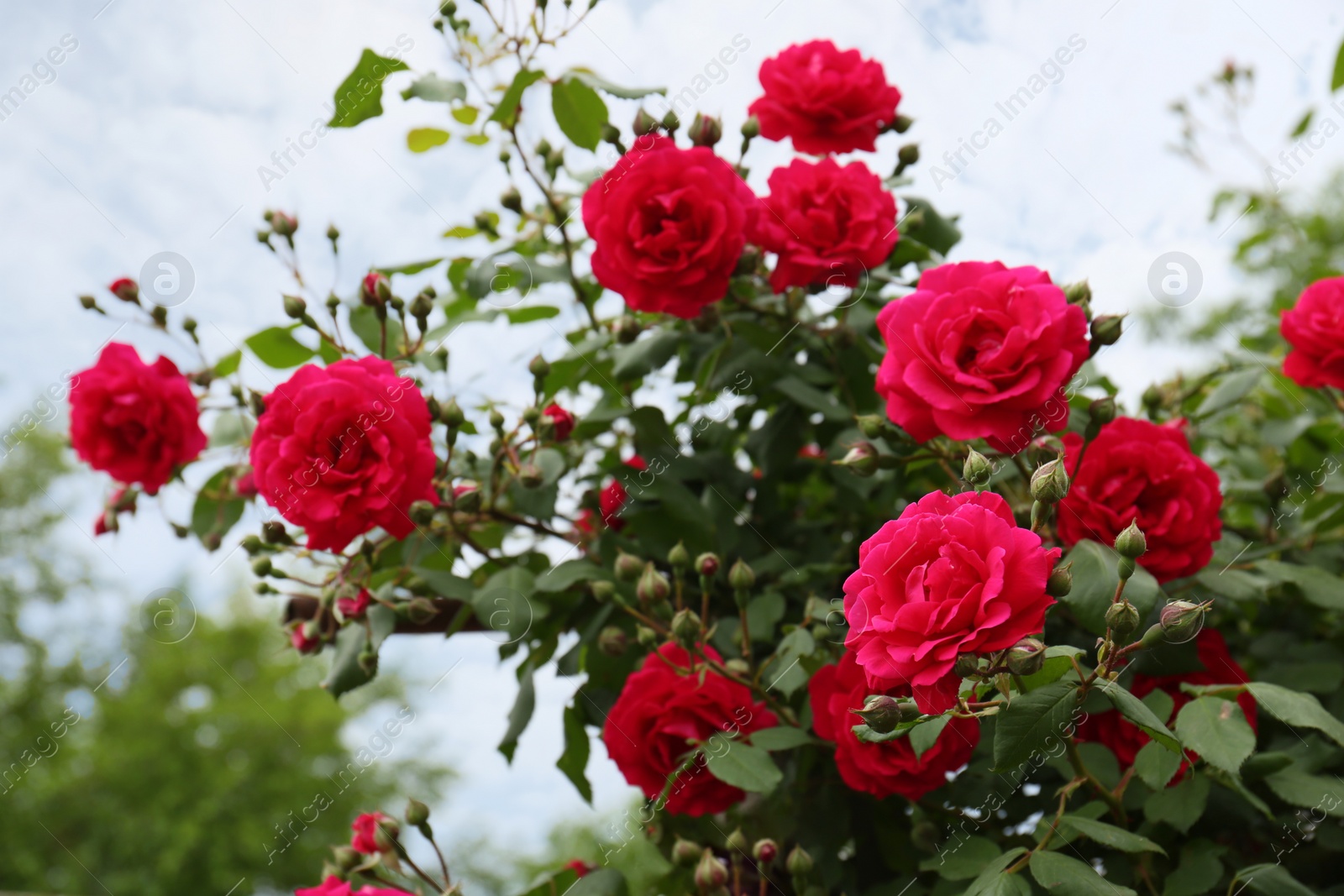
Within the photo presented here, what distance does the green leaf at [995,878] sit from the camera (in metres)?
0.66

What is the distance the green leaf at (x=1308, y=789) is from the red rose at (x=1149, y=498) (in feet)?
0.59

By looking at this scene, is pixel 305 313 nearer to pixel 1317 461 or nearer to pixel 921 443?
pixel 921 443

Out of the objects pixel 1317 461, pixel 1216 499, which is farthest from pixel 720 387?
pixel 1317 461

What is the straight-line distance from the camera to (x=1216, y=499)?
873mm

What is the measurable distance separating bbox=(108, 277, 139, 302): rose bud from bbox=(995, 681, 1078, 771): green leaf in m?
1.05

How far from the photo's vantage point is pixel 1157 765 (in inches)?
29.4

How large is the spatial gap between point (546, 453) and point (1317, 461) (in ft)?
3.10

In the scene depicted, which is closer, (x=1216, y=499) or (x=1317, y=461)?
(x=1216, y=499)

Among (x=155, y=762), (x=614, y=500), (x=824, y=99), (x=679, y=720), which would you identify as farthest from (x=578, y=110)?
(x=155, y=762)

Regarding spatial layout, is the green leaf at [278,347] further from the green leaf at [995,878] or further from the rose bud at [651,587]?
the green leaf at [995,878]

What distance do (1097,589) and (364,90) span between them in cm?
81

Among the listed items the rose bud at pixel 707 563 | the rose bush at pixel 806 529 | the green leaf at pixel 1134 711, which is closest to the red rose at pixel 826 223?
the rose bush at pixel 806 529

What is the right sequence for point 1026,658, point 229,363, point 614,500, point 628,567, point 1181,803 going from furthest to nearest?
1. point 229,363
2. point 614,500
3. point 628,567
4. point 1181,803
5. point 1026,658

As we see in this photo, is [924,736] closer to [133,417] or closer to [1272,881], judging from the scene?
[1272,881]
